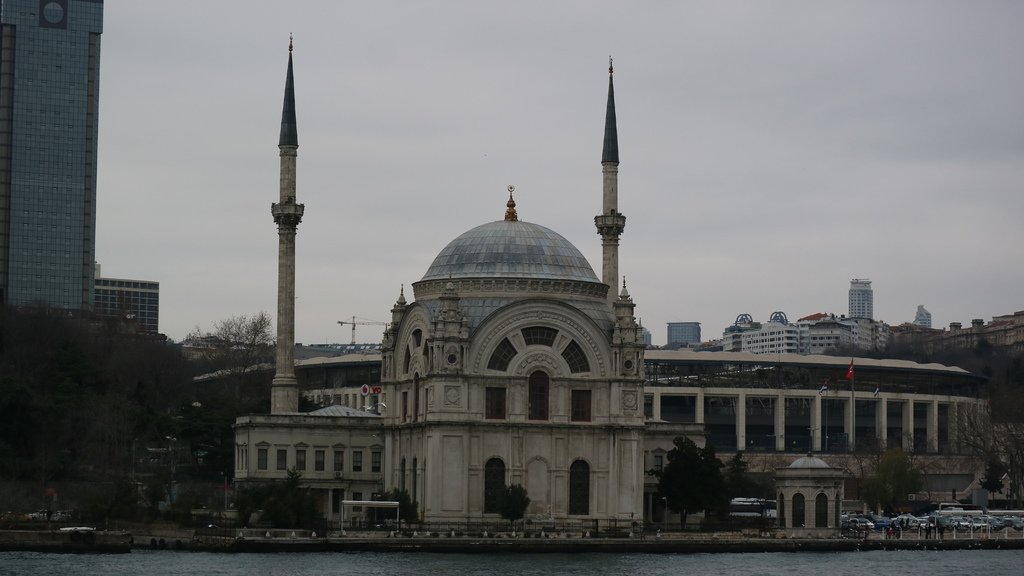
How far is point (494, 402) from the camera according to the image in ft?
276

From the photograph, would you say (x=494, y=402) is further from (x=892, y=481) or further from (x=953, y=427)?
(x=953, y=427)

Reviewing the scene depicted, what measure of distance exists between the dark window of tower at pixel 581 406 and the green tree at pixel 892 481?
27.1 meters

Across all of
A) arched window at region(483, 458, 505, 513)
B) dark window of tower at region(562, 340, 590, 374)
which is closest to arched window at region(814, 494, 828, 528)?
dark window of tower at region(562, 340, 590, 374)

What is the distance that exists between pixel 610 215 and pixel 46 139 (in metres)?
76.0

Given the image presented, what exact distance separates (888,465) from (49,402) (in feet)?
150

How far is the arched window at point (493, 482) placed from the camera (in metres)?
83.7

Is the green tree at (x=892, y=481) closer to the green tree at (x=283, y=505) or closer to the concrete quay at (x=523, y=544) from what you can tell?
the concrete quay at (x=523, y=544)

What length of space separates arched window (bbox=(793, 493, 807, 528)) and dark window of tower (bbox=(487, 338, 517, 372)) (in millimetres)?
13922

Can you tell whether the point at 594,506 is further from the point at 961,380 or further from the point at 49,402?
the point at 961,380

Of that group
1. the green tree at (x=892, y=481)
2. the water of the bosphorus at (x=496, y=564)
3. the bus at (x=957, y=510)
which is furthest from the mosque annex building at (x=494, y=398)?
the green tree at (x=892, y=481)

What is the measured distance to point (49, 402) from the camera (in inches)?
3725

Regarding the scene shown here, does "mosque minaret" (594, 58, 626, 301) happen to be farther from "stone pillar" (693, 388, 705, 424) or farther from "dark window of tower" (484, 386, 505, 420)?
"stone pillar" (693, 388, 705, 424)

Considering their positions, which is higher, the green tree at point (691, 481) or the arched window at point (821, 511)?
the green tree at point (691, 481)

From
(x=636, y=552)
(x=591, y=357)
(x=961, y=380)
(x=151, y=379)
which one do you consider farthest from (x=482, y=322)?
(x=961, y=380)
